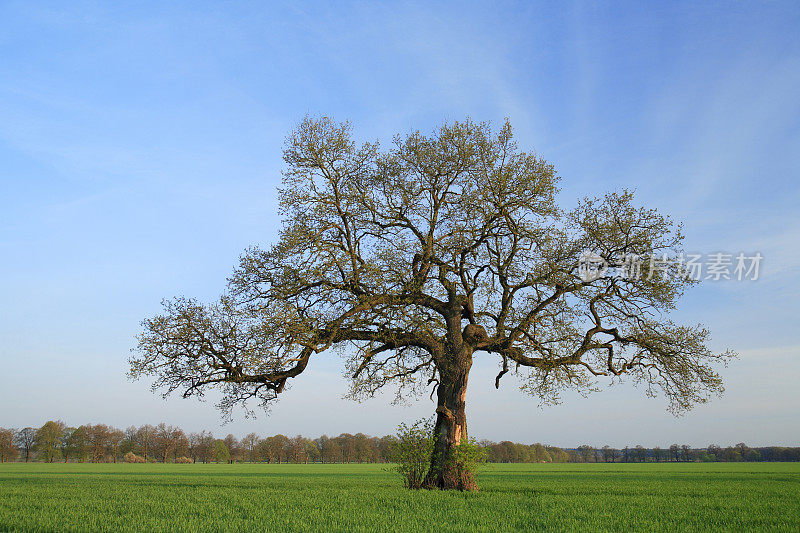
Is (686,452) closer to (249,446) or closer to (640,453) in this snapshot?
(640,453)

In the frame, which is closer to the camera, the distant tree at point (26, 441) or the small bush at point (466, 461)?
the small bush at point (466, 461)

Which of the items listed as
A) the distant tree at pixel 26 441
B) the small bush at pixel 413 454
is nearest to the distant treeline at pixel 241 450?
the distant tree at pixel 26 441

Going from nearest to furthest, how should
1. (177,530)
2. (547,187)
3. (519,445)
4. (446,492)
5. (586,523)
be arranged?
(177,530), (586,523), (446,492), (547,187), (519,445)

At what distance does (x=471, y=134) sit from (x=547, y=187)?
13.6 ft

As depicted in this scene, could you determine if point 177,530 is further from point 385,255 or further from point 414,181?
point 414,181

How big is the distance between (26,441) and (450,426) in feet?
485

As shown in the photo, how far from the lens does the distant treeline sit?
124938 millimetres

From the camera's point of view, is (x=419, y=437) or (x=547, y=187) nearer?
(x=419, y=437)

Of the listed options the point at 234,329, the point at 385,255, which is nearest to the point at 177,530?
the point at 234,329

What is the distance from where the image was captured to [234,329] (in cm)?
2209

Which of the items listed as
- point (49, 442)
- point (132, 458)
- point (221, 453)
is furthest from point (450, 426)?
point (221, 453)

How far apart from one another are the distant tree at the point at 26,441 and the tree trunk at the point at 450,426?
14301 cm

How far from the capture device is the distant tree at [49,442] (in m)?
122

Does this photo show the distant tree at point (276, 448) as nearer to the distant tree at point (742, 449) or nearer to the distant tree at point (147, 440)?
the distant tree at point (147, 440)
